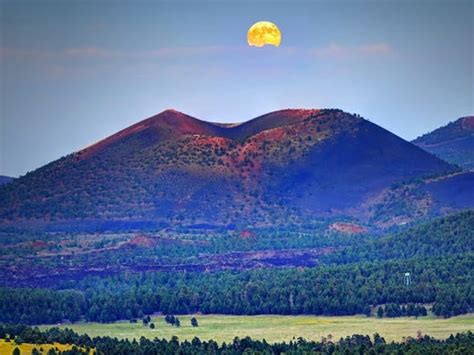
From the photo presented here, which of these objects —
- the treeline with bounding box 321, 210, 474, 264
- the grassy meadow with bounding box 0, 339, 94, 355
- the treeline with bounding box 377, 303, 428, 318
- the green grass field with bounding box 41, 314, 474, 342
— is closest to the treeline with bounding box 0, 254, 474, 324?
the treeline with bounding box 377, 303, 428, 318

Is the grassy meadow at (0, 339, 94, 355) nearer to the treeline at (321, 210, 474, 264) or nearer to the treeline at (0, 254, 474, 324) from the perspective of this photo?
the treeline at (0, 254, 474, 324)

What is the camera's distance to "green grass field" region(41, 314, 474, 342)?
127556 mm

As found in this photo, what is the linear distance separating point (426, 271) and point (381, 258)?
28059mm

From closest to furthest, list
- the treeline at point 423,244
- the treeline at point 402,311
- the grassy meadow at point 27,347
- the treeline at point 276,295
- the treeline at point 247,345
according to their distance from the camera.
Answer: the grassy meadow at point 27,347, the treeline at point 247,345, the treeline at point 402,311, the treeline at point 276,295, the treeline at point 423,244

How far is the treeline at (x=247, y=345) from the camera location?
10944 cm

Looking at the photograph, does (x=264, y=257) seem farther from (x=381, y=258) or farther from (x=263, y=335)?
(x=263, y=335)

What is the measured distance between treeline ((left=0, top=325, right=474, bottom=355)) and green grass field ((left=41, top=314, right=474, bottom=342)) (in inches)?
188

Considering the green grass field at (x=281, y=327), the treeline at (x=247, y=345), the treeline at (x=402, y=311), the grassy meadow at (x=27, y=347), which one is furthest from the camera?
the treeline at (x=402, y=311)

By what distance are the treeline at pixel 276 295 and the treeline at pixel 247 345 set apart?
64.7 feet

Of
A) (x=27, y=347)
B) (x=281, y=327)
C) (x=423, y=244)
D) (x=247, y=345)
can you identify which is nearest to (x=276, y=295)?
(x=281, y=327)

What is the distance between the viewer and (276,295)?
151 metres

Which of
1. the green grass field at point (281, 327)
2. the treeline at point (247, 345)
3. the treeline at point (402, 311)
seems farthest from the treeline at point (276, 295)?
the treeline at point (247, 345)

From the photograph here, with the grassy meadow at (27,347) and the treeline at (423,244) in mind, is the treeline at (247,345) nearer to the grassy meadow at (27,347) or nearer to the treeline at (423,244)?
the grassy meadow at (27,347)

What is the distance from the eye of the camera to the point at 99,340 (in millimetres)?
120312
